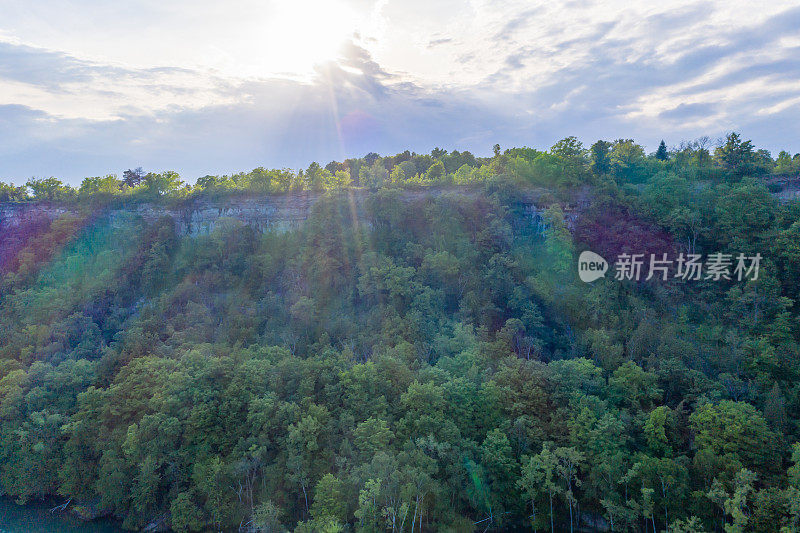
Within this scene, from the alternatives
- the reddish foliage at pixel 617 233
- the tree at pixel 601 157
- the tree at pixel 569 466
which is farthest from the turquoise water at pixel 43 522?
the tree at pixel 601 157

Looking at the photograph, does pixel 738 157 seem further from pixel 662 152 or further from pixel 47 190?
pixel 47 190

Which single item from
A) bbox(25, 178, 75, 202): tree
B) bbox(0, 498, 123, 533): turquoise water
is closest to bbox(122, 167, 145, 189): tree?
bbox(25, 178, 75, 202): tree

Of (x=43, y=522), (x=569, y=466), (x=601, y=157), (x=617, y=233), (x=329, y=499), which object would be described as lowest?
(x=43, y=522)

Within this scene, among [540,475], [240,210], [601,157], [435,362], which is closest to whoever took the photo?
[540,475]

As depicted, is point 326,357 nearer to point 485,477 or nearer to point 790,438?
point 485,477

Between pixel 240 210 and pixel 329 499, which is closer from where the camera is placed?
pixel 329 499

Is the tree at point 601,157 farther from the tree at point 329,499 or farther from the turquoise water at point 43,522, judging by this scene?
the turquoise water at point 43,522

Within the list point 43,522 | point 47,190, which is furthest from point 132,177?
point 43,522

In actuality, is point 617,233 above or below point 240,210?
below
